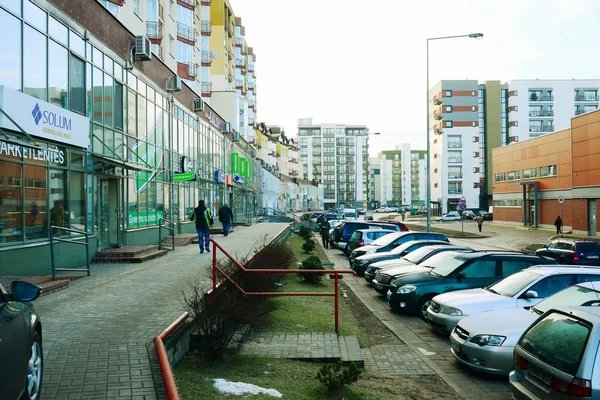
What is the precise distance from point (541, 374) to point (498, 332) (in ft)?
8.98

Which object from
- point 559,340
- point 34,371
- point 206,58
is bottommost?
point 34,371

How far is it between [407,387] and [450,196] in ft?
336

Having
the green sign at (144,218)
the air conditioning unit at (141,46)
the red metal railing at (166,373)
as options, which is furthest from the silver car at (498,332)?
the air conditioning unit at (141,46)

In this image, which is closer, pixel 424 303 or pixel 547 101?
pixel 424 303

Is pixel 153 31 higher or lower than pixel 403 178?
higher

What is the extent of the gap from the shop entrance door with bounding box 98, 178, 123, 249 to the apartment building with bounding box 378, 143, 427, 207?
15494 cm

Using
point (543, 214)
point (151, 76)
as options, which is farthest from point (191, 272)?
point (543, 214)

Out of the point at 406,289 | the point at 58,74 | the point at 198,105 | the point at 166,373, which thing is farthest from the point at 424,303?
the point at 198,105

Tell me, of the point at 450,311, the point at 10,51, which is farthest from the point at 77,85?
the point at 450,311

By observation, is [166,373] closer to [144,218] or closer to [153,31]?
[144,218]

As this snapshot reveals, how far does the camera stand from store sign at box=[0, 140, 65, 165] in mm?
11672

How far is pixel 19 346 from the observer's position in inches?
174

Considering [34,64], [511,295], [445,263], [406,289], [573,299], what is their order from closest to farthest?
1. [573,299]
2. [511,295]
3. [406,289]
4. [34,64]
5. [445,263]

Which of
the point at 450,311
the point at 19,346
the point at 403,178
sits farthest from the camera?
the point at 403,178
